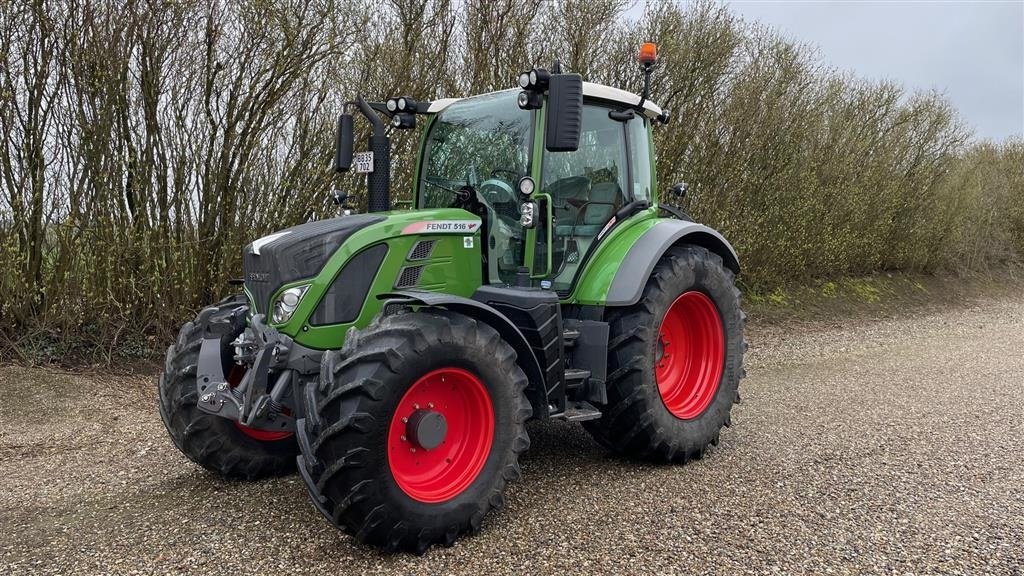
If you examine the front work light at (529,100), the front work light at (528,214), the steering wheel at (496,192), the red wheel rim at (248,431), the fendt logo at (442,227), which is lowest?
the red wheel rim at (248,431)

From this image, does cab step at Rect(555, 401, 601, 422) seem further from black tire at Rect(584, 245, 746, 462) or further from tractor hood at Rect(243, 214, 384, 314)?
tractor hood at Rect(243, 214, 384, 314)

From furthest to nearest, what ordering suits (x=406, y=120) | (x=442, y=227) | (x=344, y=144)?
(x=406, y=120) < (x=344, y=144) < (x=442, y=227)

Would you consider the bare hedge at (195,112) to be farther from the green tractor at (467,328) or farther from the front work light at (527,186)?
the front work light at (527,186)

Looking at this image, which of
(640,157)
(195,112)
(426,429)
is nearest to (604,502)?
(426,429)

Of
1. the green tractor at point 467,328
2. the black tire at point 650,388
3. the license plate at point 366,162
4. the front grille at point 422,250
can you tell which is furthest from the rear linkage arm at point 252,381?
the black tire at point 650,388

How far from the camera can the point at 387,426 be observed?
2.78m

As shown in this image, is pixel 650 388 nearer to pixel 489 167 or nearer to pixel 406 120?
pixel 489 167

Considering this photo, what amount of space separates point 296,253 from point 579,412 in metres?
1.57

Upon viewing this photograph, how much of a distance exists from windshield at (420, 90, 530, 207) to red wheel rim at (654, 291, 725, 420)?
1.35 meters

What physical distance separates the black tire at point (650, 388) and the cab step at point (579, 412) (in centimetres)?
18

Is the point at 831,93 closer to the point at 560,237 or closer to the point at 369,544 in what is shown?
the point at 560,237

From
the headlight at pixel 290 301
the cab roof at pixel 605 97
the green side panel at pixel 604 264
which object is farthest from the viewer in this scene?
the cab roof at pixel 605 97

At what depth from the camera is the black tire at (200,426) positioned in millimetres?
3562

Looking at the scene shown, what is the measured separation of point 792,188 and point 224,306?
32.5 ft
